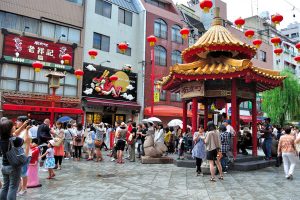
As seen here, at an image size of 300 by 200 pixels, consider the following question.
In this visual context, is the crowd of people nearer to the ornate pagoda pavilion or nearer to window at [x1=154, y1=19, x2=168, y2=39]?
the ornate pagoda pavilion

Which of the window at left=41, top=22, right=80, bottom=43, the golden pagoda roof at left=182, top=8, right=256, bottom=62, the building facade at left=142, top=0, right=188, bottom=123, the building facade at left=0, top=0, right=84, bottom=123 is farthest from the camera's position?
the building facade at left=142, top=0, right=188, bottom=123

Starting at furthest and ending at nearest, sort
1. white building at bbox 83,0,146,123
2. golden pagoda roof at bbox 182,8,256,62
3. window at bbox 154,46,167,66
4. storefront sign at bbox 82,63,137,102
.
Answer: window at bbox 154,46,167,66 < white building at bbox 83,0,146,123 < storefront sign at bbox 82,63,137,102 < golden pagoda roof at bbox 182,8,256,62

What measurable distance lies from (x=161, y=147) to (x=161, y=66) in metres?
18.2

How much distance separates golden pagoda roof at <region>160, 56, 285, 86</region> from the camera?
10629 millimetres

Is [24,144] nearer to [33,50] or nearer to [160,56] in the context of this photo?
[33,50]

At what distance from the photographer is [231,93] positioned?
37.6 ft

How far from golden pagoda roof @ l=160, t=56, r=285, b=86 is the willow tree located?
20.1 metres

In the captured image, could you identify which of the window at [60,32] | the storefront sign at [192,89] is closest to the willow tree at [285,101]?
the window at [60,32]

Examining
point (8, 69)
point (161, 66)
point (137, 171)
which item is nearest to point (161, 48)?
point (161, 66)

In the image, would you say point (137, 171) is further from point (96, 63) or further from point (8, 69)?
point (96, 63)

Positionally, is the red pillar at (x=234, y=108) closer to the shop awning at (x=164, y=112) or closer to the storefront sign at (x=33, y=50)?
the storefront sign at (x=33, y=50)

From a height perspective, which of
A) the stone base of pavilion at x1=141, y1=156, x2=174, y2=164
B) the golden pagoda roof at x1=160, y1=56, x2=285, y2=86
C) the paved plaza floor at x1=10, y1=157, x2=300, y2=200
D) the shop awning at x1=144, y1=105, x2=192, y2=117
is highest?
the golden pagoda roof at x1=160, y1=56, x2=285, y2=86

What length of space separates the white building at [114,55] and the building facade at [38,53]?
1116 mm

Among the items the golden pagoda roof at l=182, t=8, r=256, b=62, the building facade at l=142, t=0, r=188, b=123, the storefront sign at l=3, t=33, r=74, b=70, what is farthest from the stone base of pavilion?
the building facade at l=142, t=0, r=188, b=123
